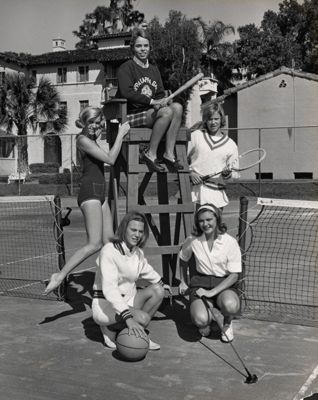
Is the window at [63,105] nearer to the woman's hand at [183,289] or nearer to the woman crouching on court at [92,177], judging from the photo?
the woman crouching on court at [92,177]

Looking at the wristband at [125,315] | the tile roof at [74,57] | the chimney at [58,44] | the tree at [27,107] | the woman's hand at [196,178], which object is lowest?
the wristband at [125,315]

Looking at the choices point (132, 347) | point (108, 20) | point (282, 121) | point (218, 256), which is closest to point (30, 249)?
point (218, 256)

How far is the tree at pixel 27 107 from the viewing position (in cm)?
4212

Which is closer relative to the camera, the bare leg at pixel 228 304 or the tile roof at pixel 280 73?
the bare leg at pixel 228 304

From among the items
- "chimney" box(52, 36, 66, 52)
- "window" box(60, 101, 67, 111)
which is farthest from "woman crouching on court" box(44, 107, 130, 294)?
"chimney" box(52, 36, 66, 52)

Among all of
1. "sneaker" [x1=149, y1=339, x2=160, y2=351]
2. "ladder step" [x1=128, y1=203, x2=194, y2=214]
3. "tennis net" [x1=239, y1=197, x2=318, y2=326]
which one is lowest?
"tennis net" [x1=239, y1=197, x2=318, y2=326]

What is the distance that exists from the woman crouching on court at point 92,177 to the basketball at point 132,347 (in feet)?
4.22

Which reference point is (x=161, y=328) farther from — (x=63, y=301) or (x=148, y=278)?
(x=63, y=301)

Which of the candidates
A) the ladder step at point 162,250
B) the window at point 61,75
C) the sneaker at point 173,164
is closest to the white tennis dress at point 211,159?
the sneaker at point 173,164

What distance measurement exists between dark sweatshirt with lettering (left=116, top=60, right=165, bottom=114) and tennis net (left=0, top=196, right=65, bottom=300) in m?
1.60

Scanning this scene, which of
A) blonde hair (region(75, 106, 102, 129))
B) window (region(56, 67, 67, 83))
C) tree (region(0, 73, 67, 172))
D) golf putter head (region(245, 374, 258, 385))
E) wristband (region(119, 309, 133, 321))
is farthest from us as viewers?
window (region(56, 67, 67, 83))

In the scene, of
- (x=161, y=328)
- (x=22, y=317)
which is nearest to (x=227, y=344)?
(x=161, y=328)

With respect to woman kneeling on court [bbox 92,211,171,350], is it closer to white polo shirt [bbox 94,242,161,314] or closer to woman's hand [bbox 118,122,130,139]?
white polo shirt [bbox 94,242,161,314]

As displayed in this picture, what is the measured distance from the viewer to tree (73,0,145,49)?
6042 centimetres
